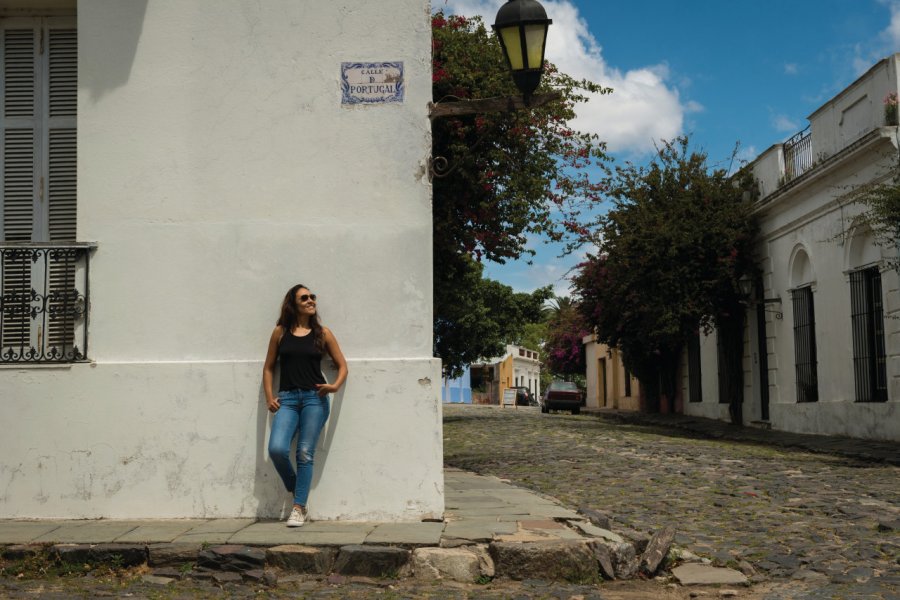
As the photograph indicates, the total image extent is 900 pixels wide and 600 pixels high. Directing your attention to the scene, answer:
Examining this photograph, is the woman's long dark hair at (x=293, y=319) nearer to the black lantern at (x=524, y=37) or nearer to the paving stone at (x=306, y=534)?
the paving stone at (x=306, y=534)

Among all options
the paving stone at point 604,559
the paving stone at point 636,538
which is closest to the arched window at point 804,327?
the paving stone at point 636,538

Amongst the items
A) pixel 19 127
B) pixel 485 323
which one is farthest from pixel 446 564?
pixel 485 323

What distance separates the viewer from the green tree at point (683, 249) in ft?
66.9

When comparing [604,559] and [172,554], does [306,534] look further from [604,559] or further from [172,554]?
[604,559]

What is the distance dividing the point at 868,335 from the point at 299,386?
42.0 feet

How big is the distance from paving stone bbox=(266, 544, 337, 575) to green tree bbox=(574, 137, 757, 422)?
51.1 feet

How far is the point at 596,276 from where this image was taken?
2414 cm

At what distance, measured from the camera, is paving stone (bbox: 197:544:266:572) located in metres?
5.48

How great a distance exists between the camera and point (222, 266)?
268 inches

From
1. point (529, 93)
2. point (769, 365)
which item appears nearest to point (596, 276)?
point (769, 365)

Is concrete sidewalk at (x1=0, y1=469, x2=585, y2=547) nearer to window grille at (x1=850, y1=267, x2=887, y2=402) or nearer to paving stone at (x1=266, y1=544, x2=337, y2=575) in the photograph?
paving stone at (x1=266, y1=544, x2=337, y2=575)

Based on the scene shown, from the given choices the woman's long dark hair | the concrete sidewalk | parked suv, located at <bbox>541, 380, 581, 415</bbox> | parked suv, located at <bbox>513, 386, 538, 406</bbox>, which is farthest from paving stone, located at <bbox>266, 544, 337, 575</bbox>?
parked suv, located at <bbox>513, 386, 538, 406</bbox>

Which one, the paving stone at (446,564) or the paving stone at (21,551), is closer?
the paving stone at (446,564)

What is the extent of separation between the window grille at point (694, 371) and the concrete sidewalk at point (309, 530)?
2072 cm
